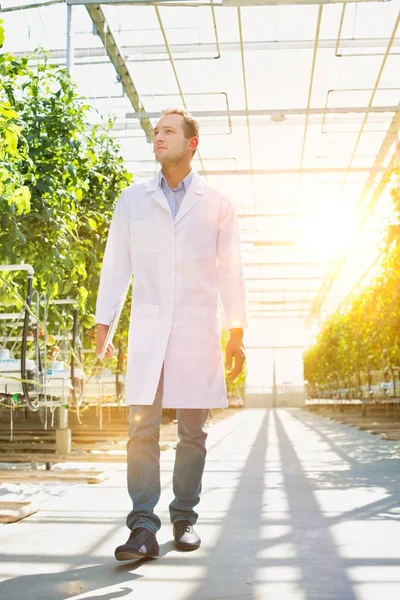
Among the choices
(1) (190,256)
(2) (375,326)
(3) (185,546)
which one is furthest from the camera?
(2) (375,326)

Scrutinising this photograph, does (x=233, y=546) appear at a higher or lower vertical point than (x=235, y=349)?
lower

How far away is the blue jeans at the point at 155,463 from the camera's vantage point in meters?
2.65

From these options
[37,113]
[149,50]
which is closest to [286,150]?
[149,50]

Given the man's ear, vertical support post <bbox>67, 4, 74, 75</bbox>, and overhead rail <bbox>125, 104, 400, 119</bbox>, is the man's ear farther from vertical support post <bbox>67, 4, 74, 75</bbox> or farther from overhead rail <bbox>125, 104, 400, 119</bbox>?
overhead rail <bbox>125, 104, 400, 119</bbox>

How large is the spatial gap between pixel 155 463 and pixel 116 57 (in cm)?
991

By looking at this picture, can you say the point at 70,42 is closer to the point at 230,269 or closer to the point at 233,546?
the point at 230,269

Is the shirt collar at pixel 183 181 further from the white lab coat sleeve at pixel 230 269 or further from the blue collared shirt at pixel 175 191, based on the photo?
the white lab coat sleeve at pixel 230 269

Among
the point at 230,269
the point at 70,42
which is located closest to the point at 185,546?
the point at 230,269

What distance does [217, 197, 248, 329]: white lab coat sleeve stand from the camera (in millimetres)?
2811

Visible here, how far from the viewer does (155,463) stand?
2.71 meters

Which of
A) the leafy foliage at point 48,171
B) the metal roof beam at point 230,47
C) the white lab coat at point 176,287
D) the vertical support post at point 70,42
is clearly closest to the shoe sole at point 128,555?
the white lab coat at point 176,287

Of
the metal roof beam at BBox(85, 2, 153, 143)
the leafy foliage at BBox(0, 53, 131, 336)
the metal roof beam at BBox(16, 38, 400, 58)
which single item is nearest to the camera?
the leafy foliage at BBox(0, 53, 131, 336)

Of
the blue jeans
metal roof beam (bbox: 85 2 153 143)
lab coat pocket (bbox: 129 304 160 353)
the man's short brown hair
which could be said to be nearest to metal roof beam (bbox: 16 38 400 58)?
metal roof beam (bbox: 85 2 153 143)

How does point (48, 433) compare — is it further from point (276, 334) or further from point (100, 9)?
point (276, 334)
